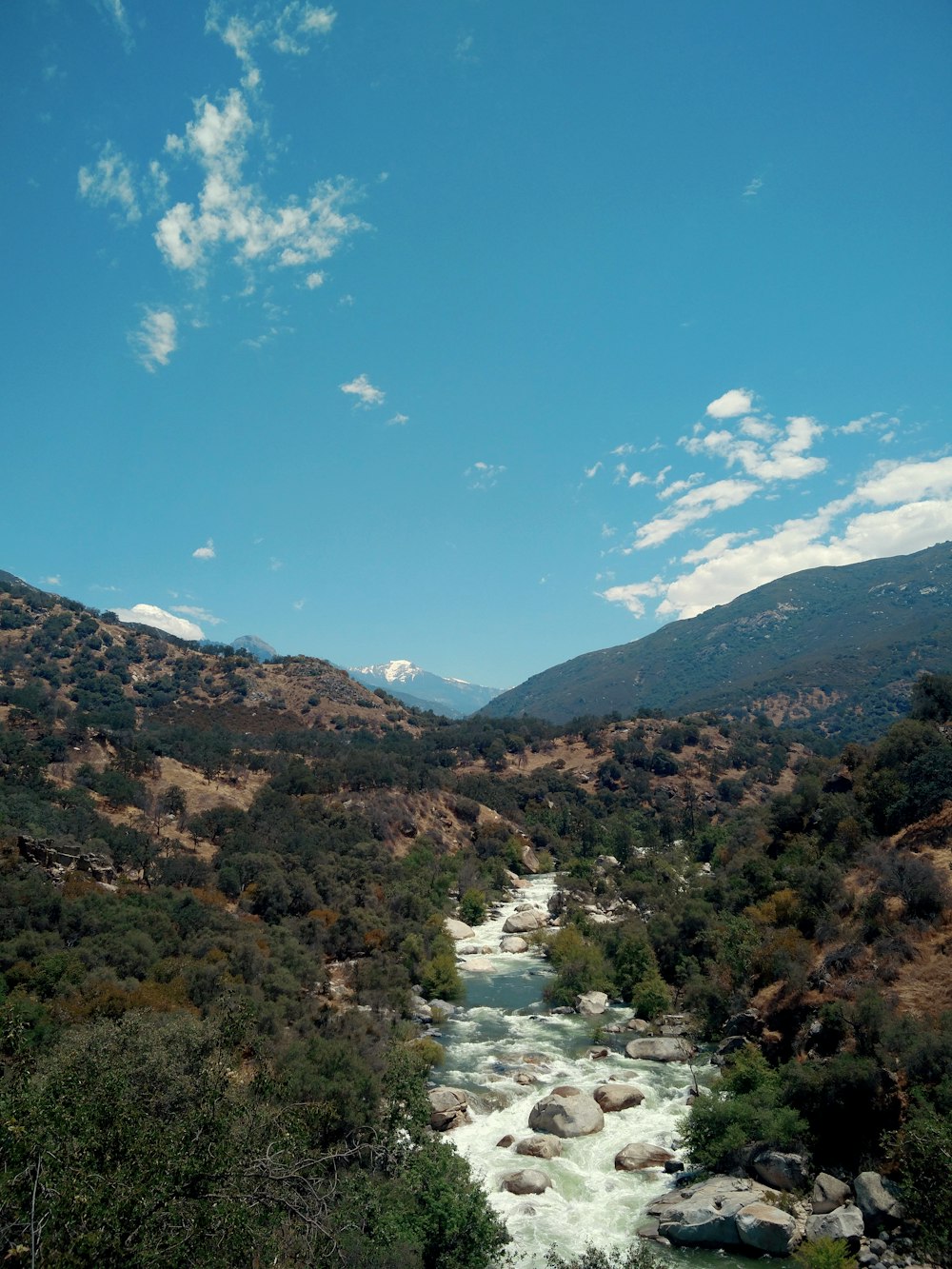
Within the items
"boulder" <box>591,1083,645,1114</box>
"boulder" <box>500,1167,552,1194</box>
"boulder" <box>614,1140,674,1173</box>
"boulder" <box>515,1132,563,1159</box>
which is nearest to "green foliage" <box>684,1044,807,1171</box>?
"boulder" <box>614,1140,674,1173</box>

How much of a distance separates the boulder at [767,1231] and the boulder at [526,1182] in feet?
20.7

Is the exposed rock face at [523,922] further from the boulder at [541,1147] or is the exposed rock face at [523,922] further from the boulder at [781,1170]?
the boulder at [781,1170]

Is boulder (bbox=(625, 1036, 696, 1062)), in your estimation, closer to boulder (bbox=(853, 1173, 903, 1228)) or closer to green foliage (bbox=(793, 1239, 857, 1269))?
boulder (bbox=(853, 1173, 903, 1228))

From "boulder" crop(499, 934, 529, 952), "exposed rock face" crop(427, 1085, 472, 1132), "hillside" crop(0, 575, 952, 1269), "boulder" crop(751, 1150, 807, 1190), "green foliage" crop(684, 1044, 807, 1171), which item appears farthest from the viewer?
"boulder" crop(499, 934, 529, 952)

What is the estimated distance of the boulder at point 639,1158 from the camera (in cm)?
2555

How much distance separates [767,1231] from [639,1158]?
5.97 meters

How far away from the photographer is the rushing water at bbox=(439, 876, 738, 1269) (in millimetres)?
22062

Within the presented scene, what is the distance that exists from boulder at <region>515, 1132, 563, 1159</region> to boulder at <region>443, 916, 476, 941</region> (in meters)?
31.9

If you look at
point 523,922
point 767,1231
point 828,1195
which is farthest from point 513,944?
point 767,1231

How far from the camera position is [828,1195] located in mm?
21750

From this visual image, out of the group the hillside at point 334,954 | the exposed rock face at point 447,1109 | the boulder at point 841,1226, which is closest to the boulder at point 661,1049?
the hillside at point 334,954

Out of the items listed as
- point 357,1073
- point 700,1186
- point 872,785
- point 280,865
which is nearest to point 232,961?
point 357,1073

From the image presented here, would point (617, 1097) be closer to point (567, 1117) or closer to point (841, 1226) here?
point (567, 1117)

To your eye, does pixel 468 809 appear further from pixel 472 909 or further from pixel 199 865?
pixel 199 865
